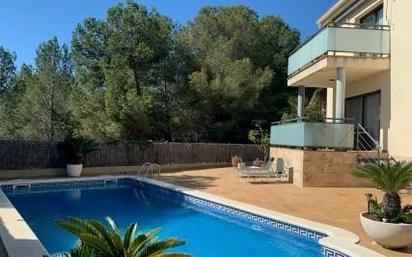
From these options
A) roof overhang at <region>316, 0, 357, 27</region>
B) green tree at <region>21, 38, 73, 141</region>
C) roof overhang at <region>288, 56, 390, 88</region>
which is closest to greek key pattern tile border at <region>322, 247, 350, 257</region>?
roof overhang at <region>288, 56, 390, 88</region>

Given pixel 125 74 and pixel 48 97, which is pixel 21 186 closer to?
pixel 125 74

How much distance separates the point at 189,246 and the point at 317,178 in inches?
306

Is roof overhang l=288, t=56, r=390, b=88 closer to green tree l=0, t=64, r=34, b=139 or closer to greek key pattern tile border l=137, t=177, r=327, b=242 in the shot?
greek key pattern tile border l=137, t=177, r=327, b=242

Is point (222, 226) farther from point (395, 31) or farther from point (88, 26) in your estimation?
point (88, 26)

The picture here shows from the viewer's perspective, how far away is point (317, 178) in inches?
642

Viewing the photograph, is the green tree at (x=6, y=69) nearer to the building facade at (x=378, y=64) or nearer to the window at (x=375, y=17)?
the building facade at (x=378, y=64)

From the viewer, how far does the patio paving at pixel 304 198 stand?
1060 centimetres

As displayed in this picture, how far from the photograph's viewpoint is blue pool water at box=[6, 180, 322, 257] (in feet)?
32.2

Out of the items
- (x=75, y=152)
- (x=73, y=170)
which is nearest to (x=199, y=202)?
(x=73, y=170)

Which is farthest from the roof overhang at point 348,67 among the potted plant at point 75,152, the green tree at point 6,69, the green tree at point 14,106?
the green tree at point 14,106

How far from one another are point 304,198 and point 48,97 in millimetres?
25412

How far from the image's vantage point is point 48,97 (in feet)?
111

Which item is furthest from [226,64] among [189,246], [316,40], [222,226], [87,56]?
[189,246]

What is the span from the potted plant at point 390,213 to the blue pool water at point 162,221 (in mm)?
1510
